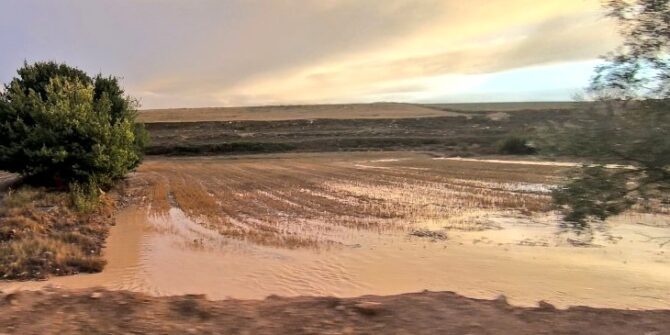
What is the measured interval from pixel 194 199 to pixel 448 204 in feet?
36.1

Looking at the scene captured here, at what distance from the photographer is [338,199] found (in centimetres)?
2464

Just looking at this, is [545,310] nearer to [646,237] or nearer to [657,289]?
[657,289]

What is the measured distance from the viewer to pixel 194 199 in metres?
25.3

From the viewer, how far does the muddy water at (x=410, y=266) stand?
10.9m

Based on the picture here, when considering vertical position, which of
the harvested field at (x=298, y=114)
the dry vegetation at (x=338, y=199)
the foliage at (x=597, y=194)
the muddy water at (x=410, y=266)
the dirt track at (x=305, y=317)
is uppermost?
the harvested field at (x=298, y=114)

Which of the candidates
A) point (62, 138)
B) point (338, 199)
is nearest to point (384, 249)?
point (338, 199)

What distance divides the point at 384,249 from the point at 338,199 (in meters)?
10.1

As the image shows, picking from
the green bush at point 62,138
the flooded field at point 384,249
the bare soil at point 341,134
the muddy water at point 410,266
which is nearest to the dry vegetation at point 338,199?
the flooded field at point 384,249

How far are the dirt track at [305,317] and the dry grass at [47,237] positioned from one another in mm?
5240

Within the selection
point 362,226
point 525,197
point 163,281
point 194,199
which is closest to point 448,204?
A: point 525,197

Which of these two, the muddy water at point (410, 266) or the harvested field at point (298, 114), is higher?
the harvested field at point (298, 114)

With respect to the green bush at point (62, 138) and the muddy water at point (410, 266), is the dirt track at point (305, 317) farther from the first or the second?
the green bush at point (62, 138)

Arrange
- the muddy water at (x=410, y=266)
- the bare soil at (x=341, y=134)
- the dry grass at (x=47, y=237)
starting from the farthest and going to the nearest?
1. the bare soil at (x=341, y=134)
2. the dry grass at (x=47, y=237)
3. the muddy water at (x=410, y=266)

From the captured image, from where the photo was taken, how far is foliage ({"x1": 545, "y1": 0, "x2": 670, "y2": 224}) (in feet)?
24.9
